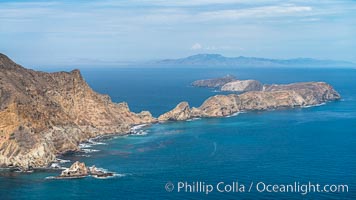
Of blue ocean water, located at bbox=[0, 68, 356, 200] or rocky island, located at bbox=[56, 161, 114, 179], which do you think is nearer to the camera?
blue ocean water, located at bbox=[0, 68, 356, 200]

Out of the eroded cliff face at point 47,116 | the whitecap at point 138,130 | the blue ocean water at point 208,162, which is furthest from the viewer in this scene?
the whitecap at point 138,130

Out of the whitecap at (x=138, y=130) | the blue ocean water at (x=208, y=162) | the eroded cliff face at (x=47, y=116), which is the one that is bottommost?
the blue ocean water at (x=208, y=162)

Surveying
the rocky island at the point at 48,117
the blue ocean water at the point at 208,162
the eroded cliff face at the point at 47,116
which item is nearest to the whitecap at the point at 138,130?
the blue ocean water at the point at 208,162

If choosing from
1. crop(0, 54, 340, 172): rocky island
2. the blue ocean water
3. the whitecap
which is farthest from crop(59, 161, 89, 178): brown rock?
the whitecap

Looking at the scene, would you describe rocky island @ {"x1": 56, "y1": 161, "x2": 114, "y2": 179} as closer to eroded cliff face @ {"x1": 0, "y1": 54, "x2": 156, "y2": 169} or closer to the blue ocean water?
the blue ocean water

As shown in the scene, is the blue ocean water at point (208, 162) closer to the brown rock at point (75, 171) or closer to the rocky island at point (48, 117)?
the brown rock at point (75, 171)

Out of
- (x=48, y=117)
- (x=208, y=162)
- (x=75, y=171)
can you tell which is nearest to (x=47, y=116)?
(x=48, y=117)

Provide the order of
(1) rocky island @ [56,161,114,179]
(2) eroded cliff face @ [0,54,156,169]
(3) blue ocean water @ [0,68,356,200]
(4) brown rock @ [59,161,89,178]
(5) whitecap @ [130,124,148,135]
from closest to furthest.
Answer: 1. (3) blue ocean water @ [0,68,356,200]
2. (4) brown rock @ [59,161,89,178]
3. (1) rocky island @ [56,161,114,179]
4. (2) eroded cliff face @ [0,54,156,169]
5. (5) whitecap @ [130,124,148,135]

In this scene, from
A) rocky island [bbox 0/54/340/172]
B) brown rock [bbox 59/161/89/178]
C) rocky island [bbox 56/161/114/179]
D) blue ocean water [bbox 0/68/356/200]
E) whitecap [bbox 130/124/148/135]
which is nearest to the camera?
blue ocean water [bbox 0/68/356/200]

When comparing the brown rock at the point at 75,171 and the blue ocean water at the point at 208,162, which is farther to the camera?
the brown rock at the point at 75,171
